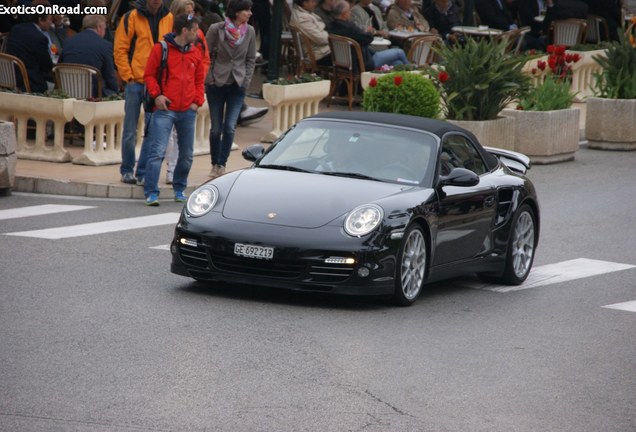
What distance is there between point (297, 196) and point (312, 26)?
525 inches

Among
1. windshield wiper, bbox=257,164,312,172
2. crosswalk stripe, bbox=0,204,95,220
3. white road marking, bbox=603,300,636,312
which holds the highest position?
windshield wiper, bbox=257,164,312,172

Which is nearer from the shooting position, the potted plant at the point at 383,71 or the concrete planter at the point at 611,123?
the potted plant at the point at 383,71

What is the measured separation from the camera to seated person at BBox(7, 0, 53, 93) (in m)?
18.4

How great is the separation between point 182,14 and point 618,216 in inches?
210

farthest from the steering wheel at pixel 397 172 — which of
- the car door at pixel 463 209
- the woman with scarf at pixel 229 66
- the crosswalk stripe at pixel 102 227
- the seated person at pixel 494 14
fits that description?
the seated person at pixel 494 14

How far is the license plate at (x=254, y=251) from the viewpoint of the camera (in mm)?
9898

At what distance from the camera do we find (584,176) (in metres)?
19.0

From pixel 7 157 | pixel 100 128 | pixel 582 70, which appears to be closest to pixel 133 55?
pixel 100 128

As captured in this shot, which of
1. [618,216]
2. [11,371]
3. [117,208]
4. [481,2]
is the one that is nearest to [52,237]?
[117,208]

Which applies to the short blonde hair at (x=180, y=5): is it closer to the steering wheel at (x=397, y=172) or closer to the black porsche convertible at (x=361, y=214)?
the black porsche convertible at (x=361, y=214)

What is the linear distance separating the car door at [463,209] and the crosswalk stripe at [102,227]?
344 cm

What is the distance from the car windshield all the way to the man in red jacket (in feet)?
10.1

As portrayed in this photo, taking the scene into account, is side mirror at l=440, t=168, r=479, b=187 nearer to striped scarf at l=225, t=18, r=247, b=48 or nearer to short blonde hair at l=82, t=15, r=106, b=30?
striped scarf at l=225, t=18, r=247, b=48

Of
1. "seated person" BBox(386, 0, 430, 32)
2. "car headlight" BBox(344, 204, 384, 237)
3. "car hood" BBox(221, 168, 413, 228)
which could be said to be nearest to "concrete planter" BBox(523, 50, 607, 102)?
"seated person" BBox(386, 0, 430, 32)
